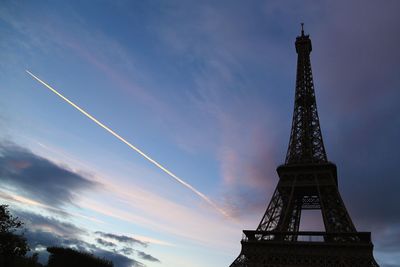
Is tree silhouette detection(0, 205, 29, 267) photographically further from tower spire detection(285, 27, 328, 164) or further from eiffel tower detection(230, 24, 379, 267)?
tower spire detection(285, 27, 328, 164)

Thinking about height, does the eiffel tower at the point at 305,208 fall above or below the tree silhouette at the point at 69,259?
above

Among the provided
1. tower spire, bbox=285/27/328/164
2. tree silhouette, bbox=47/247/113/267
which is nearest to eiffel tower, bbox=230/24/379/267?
tower spire, bbox=285/27/328/164

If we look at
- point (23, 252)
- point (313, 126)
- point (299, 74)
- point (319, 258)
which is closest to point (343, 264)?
point (319, 258)

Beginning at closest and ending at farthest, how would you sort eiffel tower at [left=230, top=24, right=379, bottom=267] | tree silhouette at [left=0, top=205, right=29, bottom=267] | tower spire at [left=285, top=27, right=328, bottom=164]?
tree silhouette at [left=0, top=205, right=29, bottom=267], eiffel tower at [left=230, top=24, right=379, bottom=267], tower spire at [left=285, top=27, right=328, bottom=164]

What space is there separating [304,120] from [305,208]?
2025 cm

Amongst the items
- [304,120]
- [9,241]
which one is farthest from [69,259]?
[304,120]

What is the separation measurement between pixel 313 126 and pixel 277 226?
26.1m

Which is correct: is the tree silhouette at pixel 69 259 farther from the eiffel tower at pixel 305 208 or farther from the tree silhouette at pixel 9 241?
the eiffel tower at pixel 305 208

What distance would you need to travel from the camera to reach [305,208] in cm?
6681

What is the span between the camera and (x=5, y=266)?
106 feet

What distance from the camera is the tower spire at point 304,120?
6881 cm

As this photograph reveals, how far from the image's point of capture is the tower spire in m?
68.8

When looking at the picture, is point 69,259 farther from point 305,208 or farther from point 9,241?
point 305,208

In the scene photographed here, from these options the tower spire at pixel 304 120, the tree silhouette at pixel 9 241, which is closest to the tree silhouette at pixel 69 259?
the tree silhouette at pixel 9 241
